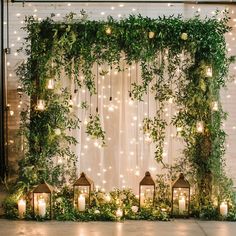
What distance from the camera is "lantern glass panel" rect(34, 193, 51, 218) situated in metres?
6.71

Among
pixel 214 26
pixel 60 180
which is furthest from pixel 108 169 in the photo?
pixel 214 26

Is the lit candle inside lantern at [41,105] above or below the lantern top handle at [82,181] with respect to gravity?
above

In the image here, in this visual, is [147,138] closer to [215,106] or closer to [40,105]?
[215,106]

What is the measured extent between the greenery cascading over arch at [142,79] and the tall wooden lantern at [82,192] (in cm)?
30

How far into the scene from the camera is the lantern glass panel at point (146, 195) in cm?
704

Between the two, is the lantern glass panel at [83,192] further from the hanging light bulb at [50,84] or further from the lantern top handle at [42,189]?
the hanging light bulb at [50,84]

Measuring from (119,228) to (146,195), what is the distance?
0.82 metres

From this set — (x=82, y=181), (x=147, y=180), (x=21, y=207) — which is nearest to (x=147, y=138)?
(x=147, y=180)

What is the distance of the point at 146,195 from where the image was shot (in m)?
7.10

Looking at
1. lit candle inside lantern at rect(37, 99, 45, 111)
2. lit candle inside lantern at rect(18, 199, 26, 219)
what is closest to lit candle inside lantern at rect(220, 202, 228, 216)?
lit candle inside lantern at rect(18, 199, 26, 219)

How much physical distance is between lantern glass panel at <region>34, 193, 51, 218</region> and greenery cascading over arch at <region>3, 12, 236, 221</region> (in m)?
0.26

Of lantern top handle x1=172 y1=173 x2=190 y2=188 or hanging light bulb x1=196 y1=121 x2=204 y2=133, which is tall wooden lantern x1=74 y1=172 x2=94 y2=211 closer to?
lantern top handle x1=172 y1=173 x2=190 y2=188

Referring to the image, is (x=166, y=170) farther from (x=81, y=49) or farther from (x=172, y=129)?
(x=81, y=49)

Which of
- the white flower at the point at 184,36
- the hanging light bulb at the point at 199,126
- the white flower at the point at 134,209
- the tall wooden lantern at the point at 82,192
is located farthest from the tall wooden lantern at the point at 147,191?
the white flower at the point at 184,36
